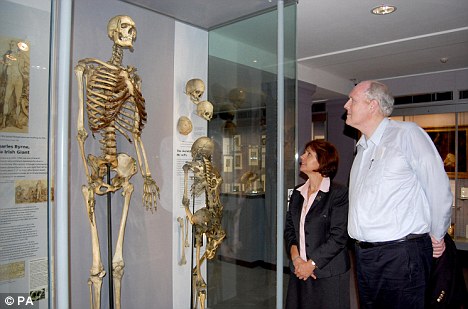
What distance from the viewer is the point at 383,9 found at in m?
3.38

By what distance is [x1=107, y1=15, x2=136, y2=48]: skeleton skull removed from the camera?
207 cm

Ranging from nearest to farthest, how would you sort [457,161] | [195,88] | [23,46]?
[23,46] → [195,88] → [457,161]

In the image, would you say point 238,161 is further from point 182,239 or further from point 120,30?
point 120,30

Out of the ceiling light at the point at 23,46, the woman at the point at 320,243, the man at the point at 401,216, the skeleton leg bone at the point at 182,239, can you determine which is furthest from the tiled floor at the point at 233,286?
the ceiling light at the point at 23,46

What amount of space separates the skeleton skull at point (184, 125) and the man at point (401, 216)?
1.13 meters

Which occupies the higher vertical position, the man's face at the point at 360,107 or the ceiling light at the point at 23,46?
the ceiling light at the point at 23,46

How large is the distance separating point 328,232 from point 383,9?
6.75 feet

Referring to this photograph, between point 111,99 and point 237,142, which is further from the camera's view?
point 237,142

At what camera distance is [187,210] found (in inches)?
101

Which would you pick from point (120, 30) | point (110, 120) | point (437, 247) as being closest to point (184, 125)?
point (110, 120)

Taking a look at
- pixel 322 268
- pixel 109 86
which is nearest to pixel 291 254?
pixel 322 268

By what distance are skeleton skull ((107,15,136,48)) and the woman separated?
1297 millimetres

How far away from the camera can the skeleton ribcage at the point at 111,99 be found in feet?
6.60

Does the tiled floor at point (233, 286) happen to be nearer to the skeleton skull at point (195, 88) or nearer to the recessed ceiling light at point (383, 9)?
the skeleton skull at point (195, 88)
